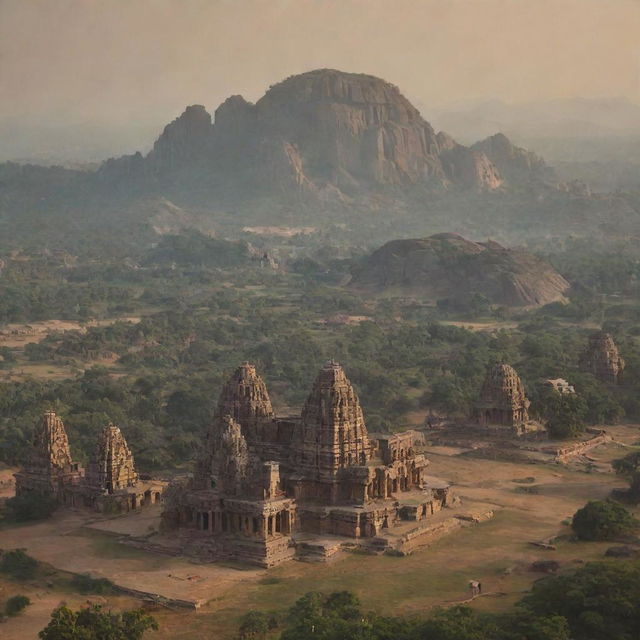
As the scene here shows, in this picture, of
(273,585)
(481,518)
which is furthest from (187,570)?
(481,518)

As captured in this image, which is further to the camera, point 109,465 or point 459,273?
point 459,273

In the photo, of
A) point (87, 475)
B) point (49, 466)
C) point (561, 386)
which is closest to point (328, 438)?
point (87, 475)

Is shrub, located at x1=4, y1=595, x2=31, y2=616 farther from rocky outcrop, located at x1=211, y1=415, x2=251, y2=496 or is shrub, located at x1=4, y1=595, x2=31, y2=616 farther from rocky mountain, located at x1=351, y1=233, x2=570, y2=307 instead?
rocky mountain, located at x1=351, y1=233, x2=570, y2=307

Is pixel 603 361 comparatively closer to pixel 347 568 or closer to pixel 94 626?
pixel 347 568

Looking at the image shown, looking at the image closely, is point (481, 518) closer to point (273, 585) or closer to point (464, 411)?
point (273, 585)

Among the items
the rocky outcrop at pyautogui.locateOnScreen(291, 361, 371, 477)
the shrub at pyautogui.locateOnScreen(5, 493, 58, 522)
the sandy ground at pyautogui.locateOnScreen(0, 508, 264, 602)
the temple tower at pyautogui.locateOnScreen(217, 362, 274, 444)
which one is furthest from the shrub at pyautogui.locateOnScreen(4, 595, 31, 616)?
the temple tower at pyautogui.locateOnScreen(217, 362, 274, 444)

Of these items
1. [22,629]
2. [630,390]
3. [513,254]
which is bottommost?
[22,629]
